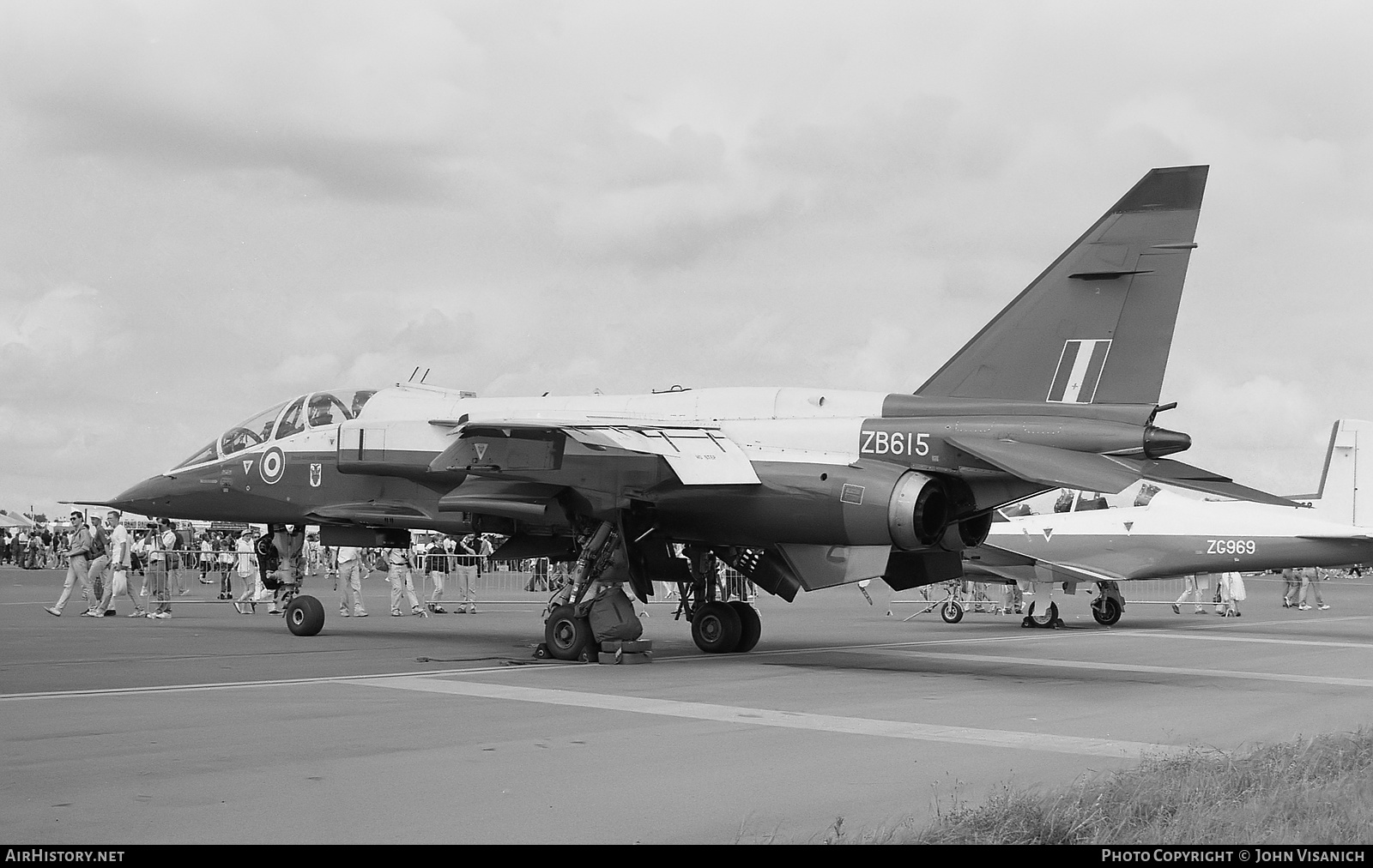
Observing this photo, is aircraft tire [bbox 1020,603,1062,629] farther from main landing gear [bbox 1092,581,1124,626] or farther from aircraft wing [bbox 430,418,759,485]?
aircraft wing [bbox 430,418,759,485]

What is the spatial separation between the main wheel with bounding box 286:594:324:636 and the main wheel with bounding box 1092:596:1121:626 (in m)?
15.1

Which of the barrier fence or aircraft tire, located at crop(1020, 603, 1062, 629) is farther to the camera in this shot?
→ the barrier fence

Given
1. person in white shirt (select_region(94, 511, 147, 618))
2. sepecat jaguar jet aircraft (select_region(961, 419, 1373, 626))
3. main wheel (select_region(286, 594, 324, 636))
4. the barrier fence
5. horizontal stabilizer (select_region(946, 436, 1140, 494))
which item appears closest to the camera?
horizontal stabilizer (select_region(946, 436, 1140, 494))

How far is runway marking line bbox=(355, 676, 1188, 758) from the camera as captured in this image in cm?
823

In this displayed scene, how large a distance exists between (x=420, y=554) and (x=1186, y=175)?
24539 millimetres

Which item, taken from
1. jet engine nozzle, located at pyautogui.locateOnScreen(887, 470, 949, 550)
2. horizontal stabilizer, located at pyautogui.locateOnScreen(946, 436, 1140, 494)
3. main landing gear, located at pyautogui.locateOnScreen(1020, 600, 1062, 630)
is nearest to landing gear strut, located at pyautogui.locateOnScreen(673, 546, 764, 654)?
jet engine nozzle, located at pyautogui.locateOnScreen(887, 470, 949, 550)

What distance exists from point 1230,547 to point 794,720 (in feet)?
53.9

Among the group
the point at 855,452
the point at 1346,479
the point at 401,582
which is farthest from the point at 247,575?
the point at 1346,479

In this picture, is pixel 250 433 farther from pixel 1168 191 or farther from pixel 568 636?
pixel 1168 191

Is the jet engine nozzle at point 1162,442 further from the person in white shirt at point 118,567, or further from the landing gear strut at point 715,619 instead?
the person in white shirt at point 118,567

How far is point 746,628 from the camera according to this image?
52.2ft

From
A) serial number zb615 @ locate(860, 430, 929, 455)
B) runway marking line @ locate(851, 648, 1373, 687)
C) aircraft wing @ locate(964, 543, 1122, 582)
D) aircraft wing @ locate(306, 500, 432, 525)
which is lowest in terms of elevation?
runway marking line @ locate(851, 648, 1373, 687)

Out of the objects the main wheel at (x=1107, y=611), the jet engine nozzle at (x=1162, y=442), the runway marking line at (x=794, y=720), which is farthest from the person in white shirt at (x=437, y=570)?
the jet engine nozzle at (x=1162, y=442)

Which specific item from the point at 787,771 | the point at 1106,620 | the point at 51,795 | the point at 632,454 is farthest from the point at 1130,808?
the point at 1106,620
